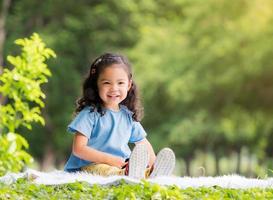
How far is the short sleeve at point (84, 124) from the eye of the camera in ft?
18.5

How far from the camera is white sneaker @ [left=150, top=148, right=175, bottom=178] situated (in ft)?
17.6

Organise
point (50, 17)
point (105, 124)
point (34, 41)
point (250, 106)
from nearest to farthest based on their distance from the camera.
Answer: point (105, 124)
point (34, 41)
point (250, 106)
point (50, 17)

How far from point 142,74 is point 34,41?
15.9 m

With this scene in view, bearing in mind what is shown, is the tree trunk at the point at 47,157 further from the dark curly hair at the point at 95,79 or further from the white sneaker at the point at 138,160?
the white sneaker at the point at 138,160

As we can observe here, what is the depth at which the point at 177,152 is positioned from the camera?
24.8m

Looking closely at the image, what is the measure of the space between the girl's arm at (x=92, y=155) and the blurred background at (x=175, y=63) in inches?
638

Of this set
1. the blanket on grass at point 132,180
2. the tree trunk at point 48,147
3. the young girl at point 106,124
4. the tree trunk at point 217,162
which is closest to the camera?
the blanket on grass at point 132,180

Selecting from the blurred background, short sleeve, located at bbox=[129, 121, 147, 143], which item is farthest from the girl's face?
the blurred background

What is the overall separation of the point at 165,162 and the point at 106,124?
1.82 feet

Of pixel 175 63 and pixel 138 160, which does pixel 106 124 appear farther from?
pixel 175 63

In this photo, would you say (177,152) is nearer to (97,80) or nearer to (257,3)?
(257,3)

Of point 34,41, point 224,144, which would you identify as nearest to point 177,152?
point 224,144

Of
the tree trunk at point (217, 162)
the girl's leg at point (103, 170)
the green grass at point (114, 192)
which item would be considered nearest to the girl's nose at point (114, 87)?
the girl's leg at point (103, 170)

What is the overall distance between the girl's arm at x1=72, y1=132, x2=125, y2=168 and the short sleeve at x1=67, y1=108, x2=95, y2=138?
0.17 feet
